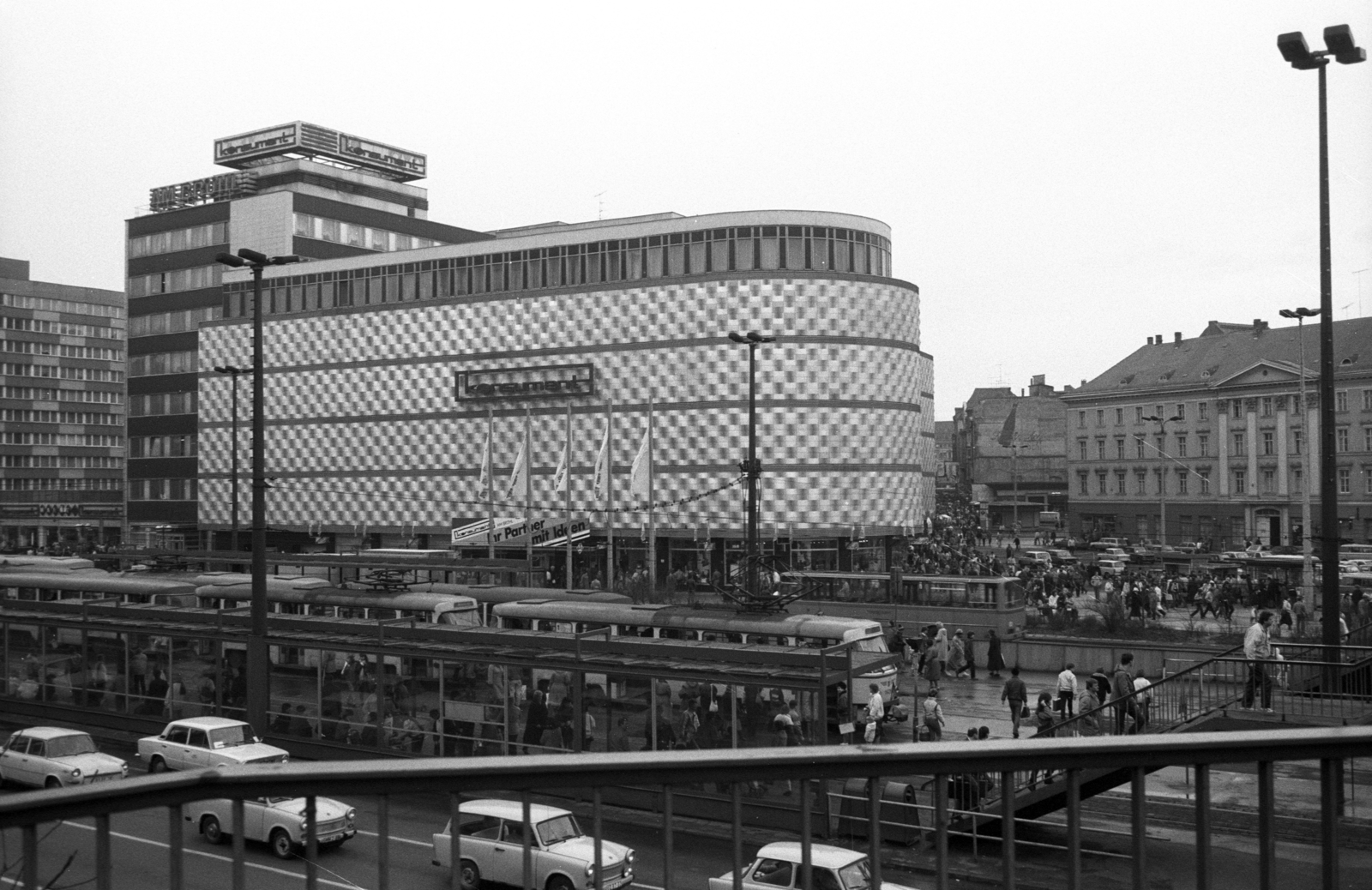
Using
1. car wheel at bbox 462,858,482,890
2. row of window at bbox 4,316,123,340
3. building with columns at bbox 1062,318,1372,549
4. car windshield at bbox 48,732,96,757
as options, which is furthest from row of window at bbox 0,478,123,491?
car wheel at bbox 462,858,482,890

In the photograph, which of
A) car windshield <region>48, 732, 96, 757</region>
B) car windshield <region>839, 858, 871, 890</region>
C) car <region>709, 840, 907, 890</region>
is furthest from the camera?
car windshield <region>48, 732, 96, 757</region>

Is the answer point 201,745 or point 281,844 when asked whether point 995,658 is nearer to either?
point 201,745

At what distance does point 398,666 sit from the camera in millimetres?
18078

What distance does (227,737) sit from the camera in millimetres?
17203

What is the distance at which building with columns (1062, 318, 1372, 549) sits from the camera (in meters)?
67.0

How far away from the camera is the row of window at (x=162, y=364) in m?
76.3

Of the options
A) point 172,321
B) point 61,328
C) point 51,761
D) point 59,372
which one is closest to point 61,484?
point 59,372

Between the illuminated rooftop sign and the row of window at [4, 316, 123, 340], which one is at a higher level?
the illuminated rooftop sign

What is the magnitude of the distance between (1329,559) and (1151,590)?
2420cm

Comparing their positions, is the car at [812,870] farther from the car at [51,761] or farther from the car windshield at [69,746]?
the car windshield at [69,746]

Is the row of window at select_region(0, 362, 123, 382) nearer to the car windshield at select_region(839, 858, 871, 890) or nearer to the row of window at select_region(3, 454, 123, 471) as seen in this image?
the row of window at select_region(3, 454, 123, 471)

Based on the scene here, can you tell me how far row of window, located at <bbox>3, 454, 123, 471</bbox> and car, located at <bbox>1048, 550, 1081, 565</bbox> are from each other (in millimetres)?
84610

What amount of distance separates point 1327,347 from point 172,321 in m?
73.1

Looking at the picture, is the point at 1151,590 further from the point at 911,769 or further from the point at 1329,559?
the point at 911,769
